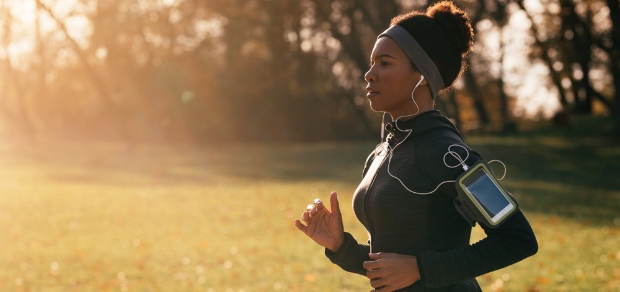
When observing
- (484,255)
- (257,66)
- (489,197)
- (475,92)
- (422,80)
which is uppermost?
(257,66)

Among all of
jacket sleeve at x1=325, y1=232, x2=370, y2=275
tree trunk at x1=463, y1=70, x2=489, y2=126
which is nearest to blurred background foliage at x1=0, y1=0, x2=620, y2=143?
tree trunk at x1=463, y1=70, x2=489, y2=126

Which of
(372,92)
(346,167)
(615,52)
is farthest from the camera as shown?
(346,167)

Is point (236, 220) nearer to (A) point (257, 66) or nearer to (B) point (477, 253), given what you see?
(B) point (477, 253)

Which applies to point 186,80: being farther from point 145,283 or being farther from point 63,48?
point 145,283

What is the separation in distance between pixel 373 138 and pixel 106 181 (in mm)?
19638

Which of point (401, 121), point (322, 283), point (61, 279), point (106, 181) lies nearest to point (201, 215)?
point (61, 279)

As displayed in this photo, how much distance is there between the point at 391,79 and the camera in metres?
2.67

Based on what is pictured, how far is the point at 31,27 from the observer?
50.1m

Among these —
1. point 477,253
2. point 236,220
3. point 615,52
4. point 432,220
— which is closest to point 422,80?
point 432,220

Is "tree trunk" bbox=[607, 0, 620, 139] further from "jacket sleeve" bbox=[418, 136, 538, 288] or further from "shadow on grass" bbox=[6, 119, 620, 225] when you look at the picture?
"jacket sleeve" bbox=[418, 136, 538, 288]

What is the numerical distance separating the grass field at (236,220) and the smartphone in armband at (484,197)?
22.1 feet

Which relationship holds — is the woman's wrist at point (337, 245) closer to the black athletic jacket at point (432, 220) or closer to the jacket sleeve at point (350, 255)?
the jacket sleeve at point (350, 255)

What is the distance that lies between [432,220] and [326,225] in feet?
1.97

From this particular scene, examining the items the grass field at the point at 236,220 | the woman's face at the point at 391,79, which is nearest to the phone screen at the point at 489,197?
the woman's face at the point at 391,79
